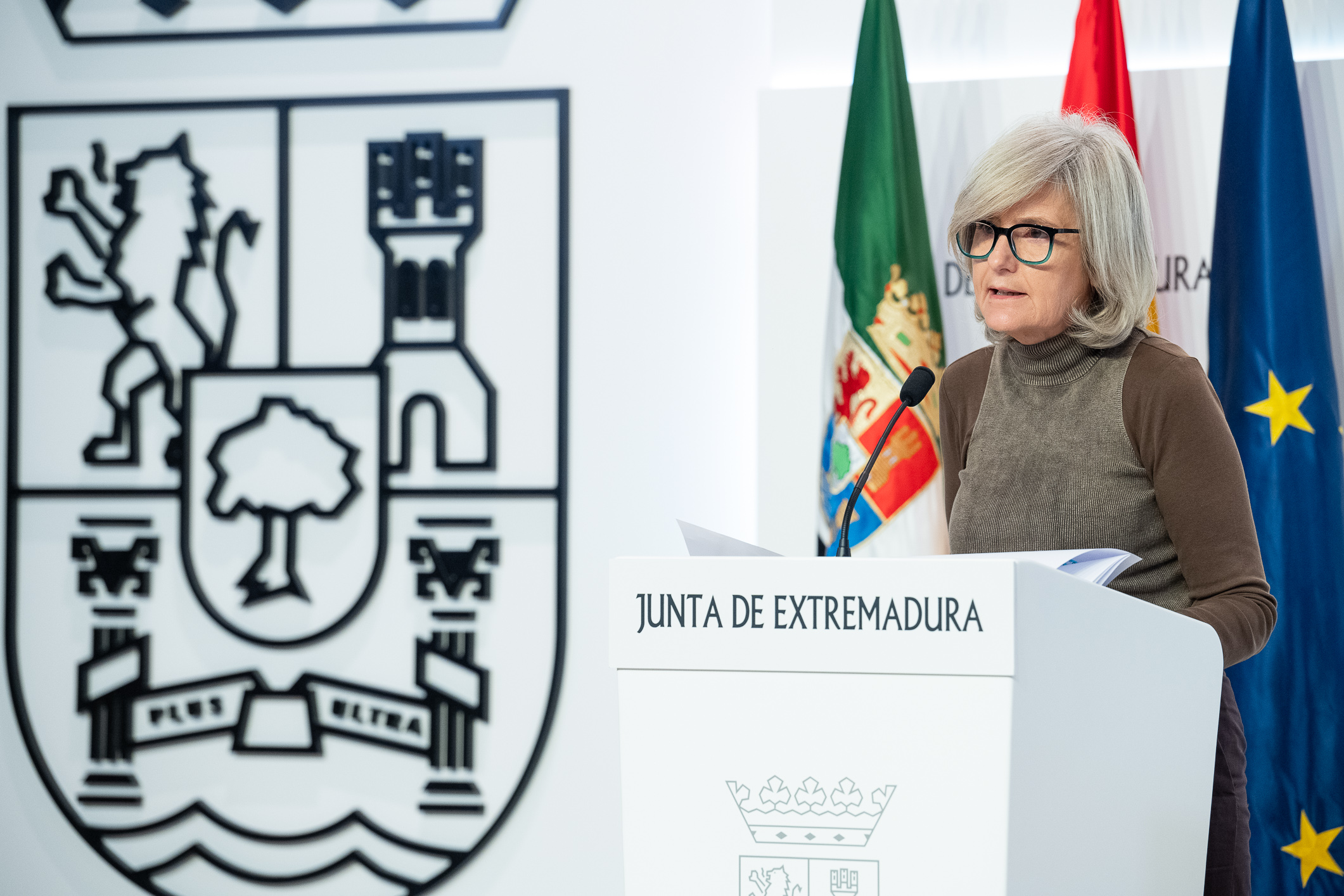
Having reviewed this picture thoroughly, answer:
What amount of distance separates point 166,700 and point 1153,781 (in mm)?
2217

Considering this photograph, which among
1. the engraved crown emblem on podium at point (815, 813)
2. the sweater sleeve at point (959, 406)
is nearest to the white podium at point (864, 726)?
the engraved crown emblem on podium at point (815, 813)

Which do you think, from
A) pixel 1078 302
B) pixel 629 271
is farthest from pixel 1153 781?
pixel 629 271

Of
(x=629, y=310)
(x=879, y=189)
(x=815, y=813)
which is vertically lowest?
(x=815, y=813)

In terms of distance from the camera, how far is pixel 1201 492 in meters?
1.16

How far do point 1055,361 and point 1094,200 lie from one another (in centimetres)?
19

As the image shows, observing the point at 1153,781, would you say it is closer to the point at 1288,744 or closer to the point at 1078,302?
the point at 1078,302

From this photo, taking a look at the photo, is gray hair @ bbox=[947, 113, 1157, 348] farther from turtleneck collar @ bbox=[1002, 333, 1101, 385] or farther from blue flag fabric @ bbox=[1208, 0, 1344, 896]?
blue flag fabric @ bbox=[1208, 0, 1344, 896]

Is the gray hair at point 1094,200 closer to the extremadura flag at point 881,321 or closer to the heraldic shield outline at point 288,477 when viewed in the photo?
the extremadura flag at point 881,321

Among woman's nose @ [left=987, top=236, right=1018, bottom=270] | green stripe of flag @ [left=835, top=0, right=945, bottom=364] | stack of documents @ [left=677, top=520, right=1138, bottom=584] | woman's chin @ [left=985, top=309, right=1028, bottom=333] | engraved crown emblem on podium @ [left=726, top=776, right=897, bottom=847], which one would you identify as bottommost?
engraved crown emblem on podium @ [left=726, top=776, right=897, bottom=847]

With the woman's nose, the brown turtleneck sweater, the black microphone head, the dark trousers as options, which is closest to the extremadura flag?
the brown turtleneck sweater

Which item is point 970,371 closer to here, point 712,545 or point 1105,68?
point 712,545

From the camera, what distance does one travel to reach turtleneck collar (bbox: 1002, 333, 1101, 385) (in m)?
Answer: 1.32

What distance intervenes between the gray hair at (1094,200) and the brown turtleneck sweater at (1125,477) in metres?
0.04

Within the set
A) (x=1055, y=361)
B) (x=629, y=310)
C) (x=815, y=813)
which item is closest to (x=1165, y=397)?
(x=1055, y=361)
